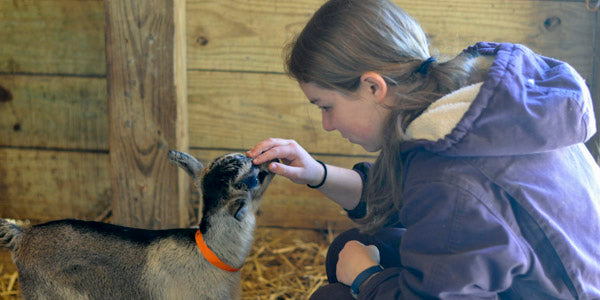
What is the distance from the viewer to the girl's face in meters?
1.78

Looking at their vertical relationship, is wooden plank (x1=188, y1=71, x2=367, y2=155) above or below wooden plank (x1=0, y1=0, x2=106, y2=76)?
below

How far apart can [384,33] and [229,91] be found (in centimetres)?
155

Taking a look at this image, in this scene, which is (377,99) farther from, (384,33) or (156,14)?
(156,14)

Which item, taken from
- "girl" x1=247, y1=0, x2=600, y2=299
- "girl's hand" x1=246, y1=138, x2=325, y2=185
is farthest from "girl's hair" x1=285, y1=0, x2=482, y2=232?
"girl's hand" x1=246, y1=138, x2=325, y2=185

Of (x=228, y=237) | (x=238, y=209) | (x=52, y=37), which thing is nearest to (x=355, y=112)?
(x=238, y=209)

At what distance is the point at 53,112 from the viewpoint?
3.15 meters

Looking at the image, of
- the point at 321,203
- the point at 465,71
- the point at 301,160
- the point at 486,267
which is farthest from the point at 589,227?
the point at 321,203

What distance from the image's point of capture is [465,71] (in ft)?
5.42

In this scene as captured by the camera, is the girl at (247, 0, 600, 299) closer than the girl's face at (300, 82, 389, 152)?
Yes

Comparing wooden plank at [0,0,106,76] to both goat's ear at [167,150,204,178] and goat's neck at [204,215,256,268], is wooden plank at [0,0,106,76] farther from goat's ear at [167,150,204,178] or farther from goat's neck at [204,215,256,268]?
goat's neck at [204,215,256,268]

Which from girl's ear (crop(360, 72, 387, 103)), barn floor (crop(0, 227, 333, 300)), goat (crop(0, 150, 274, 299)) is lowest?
barn floor (crop(0, 227, 333, 300))

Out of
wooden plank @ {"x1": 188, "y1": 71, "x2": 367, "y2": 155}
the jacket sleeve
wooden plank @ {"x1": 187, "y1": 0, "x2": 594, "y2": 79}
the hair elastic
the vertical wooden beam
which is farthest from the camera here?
wooden plank @ {"x1": 188, "y1": 71, "x2": 367, "y2": 155}

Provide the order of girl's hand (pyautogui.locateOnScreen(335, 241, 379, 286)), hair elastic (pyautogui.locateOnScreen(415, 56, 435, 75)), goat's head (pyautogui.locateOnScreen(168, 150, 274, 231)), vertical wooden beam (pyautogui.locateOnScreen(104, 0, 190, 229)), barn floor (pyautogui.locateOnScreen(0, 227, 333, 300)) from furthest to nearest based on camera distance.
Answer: barn floor (pyautogui.locateOnScreen(0, 227, 333, 300)) → vertical wooden beam (pyautogui.locateOnScreen(104, 0, 190, 229)) → goat's head (pyautogui.locateOnScreen(168, 150, 274, 231)) → girl's hand (pyautogui.locateOnScreen(335, 241, 379, 286)) → hair elastic (pyautogui.locateOnScreen(415, 56, 435, 75))

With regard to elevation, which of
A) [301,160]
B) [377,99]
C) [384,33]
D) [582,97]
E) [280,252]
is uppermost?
[384,33]
